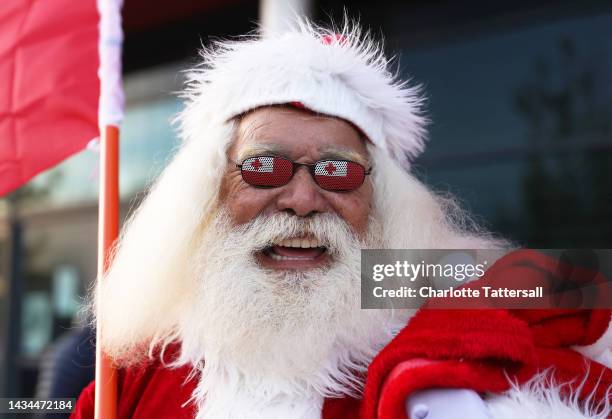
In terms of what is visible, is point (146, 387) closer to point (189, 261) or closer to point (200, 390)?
point (200, 390)

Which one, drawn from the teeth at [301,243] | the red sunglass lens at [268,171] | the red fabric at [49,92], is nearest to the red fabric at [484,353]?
the teeth at [301,243]

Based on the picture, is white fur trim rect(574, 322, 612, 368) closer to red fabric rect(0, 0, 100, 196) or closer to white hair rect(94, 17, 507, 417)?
white hair rect(94, 17, 507, 417)

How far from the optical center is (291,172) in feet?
4.59

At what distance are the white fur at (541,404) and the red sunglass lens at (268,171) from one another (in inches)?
24.1

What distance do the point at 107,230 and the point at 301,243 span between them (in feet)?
1.49

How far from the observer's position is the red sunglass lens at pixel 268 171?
140cm

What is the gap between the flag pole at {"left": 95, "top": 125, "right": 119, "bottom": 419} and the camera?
143cm

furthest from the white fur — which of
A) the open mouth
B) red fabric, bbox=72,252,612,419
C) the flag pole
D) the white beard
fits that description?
the flag pole

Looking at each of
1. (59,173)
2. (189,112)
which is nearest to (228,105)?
(189,112)

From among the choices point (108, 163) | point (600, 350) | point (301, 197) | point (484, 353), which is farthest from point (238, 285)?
point (600, 350)

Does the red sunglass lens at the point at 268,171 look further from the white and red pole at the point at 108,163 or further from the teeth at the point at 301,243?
the white and red pole at the point at 108,163

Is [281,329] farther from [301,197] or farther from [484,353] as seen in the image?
[484,353]

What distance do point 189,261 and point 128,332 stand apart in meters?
0.22

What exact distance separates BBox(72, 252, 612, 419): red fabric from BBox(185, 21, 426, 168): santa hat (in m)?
0.50
